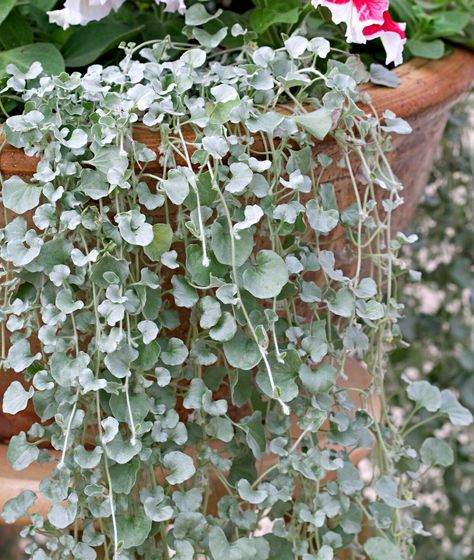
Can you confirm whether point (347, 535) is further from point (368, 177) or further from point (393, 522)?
point (368, 177)

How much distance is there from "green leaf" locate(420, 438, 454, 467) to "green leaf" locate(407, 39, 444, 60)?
1.18 ft

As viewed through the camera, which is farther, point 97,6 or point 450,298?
point 450,298

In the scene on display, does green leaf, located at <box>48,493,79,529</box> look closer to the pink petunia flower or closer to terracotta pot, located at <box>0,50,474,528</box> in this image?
terracotta pot, located at <box>0,50,474,528</box>

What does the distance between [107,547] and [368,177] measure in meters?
0.34

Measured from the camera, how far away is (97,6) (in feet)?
2.33

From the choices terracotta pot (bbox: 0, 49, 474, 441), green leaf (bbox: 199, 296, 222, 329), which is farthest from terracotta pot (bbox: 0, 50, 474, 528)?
green leaf (bbox: 199, 296, 222, 329)

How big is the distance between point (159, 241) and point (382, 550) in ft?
0.99

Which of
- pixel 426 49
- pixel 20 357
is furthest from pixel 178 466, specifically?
pixel 426 49

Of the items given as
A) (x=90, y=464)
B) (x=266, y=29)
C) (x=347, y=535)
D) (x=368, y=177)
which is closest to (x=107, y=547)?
(x=90, y=464)

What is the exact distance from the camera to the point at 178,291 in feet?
2.03

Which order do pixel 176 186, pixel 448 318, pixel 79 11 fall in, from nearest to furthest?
1. pixel 176 186
2. pixel 79 11
3. pixel 448 318

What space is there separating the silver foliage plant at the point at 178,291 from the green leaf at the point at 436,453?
76 millimetres

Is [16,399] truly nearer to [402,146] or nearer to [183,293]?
[183,293]

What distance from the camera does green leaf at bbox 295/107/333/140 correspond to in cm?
62
